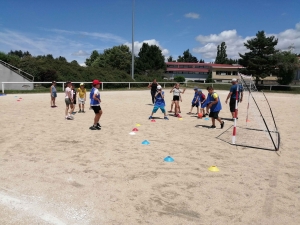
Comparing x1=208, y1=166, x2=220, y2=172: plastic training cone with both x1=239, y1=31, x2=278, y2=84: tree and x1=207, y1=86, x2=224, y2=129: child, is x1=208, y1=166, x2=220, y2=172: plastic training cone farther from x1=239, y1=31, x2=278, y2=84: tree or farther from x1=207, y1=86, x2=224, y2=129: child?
x1=239, y1=31, x2=278, y2=84: tree

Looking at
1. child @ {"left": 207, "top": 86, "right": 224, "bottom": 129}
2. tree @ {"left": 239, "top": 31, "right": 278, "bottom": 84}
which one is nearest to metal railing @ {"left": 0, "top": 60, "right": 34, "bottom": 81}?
child @ {"left": 207, "top": 86, "right": 224, "bottom": 129}

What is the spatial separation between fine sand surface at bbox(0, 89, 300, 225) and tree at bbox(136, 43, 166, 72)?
209 feet

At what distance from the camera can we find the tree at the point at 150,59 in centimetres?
7031

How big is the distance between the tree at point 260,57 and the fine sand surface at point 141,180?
1479 inches

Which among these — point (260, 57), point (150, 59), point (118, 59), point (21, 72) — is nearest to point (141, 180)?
point (21, 72)

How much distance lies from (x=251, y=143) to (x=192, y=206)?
173 inches

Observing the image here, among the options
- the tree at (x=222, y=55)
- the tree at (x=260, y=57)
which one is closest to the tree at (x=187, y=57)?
the tree at (x=222, y=55)

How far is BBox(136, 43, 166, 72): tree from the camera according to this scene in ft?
231

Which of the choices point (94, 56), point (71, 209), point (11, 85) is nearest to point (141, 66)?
point (94, 56)

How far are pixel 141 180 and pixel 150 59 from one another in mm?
68014

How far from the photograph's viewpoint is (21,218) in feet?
10.8

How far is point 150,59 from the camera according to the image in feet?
232

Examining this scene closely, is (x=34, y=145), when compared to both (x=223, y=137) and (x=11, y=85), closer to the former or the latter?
(x=223, y=137)

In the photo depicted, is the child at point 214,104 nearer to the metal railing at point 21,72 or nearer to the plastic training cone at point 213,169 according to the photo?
the plastic training cone at point 213,169
